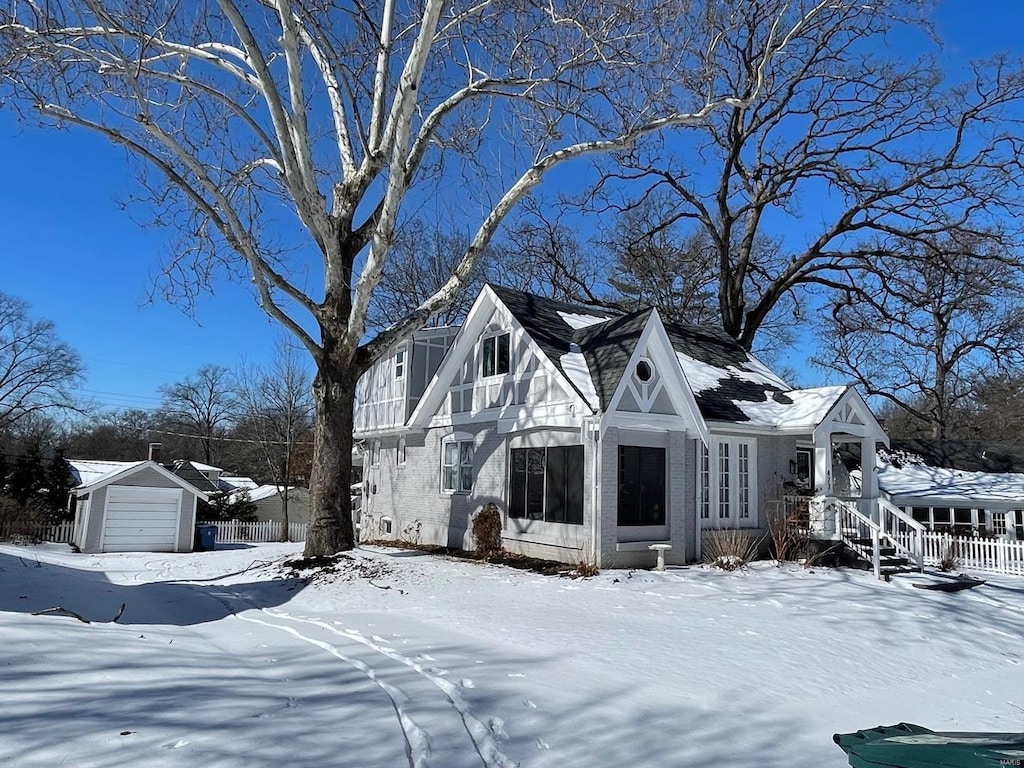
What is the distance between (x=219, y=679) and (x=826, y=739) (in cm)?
471

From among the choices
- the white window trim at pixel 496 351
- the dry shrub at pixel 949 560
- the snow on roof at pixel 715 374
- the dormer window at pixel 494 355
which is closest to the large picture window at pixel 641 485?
the snow on roof at pixel 715 374

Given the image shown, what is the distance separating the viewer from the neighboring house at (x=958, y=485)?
23531 mm

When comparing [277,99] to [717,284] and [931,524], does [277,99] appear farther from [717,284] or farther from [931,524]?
[717,284]

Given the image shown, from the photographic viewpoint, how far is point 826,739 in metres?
5.70

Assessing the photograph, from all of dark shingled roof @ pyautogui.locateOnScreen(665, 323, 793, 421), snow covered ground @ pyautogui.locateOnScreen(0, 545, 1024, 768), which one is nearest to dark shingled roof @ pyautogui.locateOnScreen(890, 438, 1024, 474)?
dark shingled roof @ pyautogui.locateOnScreen(665, 323, 793, 421)

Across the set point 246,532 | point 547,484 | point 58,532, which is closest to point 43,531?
point 58,532

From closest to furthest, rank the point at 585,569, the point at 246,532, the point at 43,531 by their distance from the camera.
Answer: the point at 585,569, the point at 43,531, the point at 246,532

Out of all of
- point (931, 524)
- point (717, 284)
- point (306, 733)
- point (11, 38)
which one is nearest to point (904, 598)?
point (306, 733)

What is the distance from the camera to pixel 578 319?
1875 cm

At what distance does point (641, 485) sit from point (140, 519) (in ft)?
63.0

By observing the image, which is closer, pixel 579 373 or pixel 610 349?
pixel 579 373

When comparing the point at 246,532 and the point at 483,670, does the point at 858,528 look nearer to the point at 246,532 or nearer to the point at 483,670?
the point at 483,670

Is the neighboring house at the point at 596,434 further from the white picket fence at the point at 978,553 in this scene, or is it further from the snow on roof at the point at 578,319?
the white picket fence at the point at 978,553

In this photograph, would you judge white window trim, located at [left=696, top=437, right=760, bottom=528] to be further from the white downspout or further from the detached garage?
the detached garage
